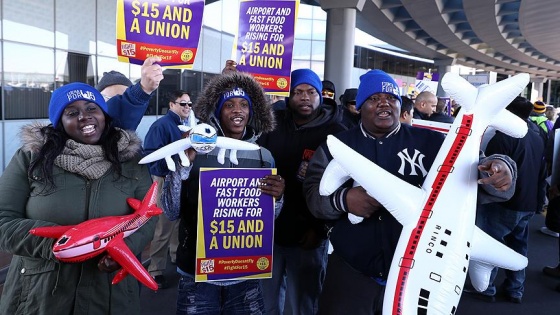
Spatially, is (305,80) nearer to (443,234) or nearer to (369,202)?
(369,202)

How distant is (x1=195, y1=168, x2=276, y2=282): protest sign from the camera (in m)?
2.12

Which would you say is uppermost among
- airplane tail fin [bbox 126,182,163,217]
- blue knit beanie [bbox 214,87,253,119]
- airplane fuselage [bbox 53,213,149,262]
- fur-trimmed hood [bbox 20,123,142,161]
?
blue knit beanie [bbox 214,87,253,119]

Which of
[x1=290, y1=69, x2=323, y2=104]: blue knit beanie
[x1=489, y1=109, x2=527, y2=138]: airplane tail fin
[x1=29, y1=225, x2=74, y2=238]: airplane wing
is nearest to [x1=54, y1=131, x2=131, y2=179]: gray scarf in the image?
[x1=29, y1=225, x2=74, y2=238]: airplane wing

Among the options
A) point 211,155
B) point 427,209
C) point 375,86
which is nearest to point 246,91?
point 211,155

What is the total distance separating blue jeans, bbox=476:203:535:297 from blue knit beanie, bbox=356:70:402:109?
253 cm

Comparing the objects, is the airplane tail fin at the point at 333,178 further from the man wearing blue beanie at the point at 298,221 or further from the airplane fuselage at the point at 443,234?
the man wearing blue beanie at the point at 298,221

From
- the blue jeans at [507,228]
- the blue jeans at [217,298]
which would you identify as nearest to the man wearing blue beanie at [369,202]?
the blue jeans at [217,298]

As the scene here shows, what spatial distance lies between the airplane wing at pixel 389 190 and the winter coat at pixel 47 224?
1.06 m

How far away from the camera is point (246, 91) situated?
2400mm

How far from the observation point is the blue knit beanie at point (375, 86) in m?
2.12

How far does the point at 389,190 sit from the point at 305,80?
4.93 feet

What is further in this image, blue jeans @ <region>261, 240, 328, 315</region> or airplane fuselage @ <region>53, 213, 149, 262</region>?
blue jeans @ <region>261, 240, 328, 315</region>

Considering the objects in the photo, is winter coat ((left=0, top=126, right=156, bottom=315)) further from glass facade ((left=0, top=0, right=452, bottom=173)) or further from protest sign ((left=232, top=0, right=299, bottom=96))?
glass facade ((left=0, top=0, right=452, bottom=173))

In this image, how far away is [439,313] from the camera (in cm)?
161
